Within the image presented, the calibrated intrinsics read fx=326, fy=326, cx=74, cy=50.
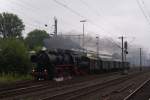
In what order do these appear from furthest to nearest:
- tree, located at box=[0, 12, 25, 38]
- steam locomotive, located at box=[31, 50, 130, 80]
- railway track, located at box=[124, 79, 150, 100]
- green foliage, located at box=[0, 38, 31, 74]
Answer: tree, located at box=[0, 12, 25, 38]
green foliage, located at box=[0, 38, 31, 74]
steam locomotive, located at box=[31, 50, 130, 80]
railway track, located at box=[124, 79, 150, 100]

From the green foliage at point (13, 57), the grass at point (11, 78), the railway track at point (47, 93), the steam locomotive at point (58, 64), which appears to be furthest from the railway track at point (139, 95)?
the green foliage at point (13, 57)

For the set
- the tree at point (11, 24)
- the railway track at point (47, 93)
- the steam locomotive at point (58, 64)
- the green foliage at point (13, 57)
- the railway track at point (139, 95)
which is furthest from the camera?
the tree at point (11, 24)

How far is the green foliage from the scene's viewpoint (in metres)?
38.0

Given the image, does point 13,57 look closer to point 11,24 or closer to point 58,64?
point 58,64

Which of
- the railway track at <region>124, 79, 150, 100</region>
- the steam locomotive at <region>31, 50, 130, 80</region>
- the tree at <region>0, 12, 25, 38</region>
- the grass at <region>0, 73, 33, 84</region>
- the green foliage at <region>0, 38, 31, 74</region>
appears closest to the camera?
the railway track at <region>124, 79, 150, 100</region>

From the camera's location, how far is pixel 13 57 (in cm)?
3841

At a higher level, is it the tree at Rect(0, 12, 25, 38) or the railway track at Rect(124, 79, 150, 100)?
the tree at Rect(0, 12, 25, 38)

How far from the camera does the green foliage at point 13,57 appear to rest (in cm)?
3802

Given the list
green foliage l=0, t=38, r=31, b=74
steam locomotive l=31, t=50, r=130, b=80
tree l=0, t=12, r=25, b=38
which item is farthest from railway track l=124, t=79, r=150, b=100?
tree l=0, t=12, r=25, b=38

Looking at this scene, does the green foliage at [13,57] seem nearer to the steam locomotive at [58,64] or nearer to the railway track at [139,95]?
the steam locomotive at [58,64]

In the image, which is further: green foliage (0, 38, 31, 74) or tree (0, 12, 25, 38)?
tree (0, 12, 25, 38)

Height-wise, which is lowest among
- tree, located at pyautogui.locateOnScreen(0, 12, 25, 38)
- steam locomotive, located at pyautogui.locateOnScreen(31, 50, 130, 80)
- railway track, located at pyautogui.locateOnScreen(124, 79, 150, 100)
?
railway track, located at pyautogui.locateOnScreen(124, 79, 150, 100)

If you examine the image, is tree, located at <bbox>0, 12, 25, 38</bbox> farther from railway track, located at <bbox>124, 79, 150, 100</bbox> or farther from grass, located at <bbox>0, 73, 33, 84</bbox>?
railway track, located at <bbox>124, 79, 150, 100</bbox>

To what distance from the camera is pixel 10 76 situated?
36000 mm
